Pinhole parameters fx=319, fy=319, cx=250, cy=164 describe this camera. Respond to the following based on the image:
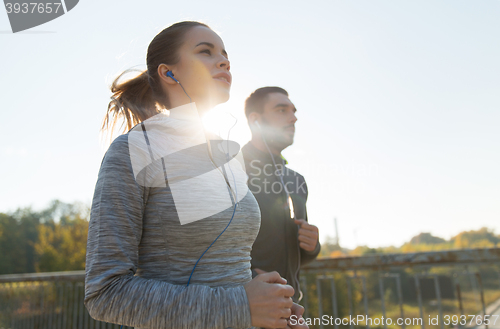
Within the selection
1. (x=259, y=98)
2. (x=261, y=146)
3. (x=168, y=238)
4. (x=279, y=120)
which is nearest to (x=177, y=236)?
(x=168, y=238)

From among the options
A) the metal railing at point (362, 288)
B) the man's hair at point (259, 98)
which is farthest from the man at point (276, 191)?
the metal railing at point (362, 288)

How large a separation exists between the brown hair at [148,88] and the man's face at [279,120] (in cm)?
142

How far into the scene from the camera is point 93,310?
893mm

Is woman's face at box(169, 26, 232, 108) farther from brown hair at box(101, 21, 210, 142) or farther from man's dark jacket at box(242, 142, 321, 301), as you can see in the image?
man's dark jacket at box(242, 142, 321, 301)

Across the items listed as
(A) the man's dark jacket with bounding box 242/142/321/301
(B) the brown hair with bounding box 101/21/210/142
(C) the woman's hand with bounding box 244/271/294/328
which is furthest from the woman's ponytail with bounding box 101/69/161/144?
(A) the man's dark jacket with bounding box 242/142/321/301

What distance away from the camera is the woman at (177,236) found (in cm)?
88

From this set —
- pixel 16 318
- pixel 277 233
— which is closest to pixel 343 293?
pixel 16 318

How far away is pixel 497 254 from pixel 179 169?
2.71m

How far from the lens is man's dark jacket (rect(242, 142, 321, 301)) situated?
7.34ft

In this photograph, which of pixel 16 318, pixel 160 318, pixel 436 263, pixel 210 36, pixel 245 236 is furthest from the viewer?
pixel 16 318

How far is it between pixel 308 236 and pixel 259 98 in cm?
146

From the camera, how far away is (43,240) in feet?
68.1

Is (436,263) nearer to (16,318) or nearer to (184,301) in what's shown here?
(184,301)

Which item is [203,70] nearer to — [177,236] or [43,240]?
[177,236]
